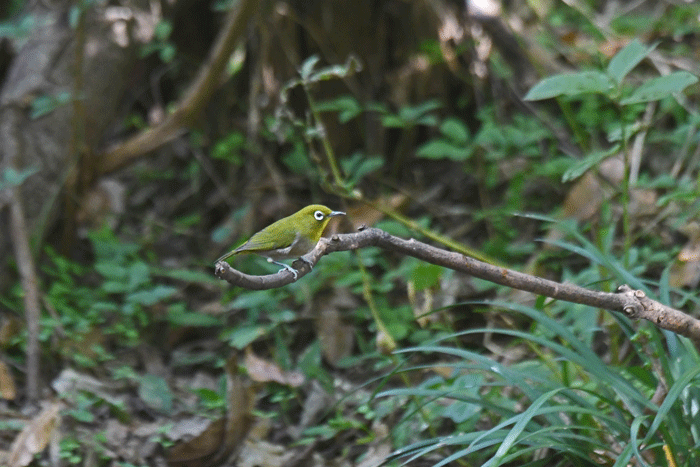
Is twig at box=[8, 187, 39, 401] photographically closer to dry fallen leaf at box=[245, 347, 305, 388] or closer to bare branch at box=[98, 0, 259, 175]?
bare branch at box=[98, 0, 259, 175]

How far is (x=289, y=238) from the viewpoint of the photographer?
9.05 ft

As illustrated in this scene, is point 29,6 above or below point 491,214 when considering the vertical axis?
above

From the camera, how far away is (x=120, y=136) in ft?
22.6

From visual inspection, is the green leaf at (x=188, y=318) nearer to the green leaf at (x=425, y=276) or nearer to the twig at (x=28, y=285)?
the twig at (x=28, y=285)

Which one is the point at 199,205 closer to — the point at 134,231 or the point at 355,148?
the point at 134,231

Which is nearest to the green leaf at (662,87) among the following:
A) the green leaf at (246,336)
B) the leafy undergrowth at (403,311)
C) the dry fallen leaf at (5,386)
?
the leafy undergrowth at (403,311)

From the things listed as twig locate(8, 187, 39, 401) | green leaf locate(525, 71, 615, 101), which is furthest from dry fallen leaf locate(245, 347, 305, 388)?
green leaf locate(525, 71, 615, 101)

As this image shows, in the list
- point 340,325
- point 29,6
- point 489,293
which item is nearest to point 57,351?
point 340,325

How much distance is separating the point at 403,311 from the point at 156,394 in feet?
4.90

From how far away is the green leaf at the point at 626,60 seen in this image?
267cm

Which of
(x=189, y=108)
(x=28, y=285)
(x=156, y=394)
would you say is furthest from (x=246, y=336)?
(x=189, y=108)

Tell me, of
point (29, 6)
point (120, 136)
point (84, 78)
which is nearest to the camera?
point (84, 78)

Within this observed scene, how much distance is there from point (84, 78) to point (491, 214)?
10.5ft

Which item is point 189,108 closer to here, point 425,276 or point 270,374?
point 270,374
